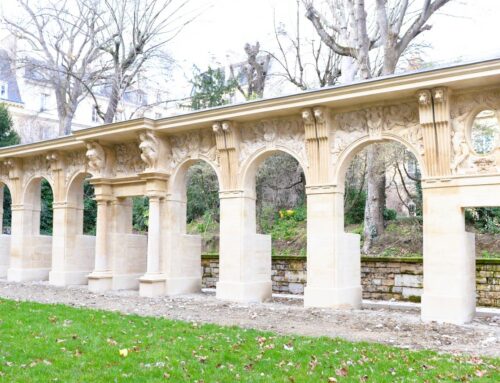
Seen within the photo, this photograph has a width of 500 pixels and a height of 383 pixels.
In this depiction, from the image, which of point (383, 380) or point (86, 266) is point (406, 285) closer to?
point (383, 380)

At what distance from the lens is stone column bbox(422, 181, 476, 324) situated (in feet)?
33.4

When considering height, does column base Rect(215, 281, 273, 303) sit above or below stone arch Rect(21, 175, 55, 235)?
below

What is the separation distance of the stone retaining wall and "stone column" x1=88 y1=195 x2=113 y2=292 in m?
4.60

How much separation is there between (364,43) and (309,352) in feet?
41.0

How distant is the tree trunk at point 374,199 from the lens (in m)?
17.3

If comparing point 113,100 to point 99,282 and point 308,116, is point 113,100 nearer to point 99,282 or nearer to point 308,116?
point 99,282

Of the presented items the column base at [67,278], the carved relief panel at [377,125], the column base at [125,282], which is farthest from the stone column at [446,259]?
the column base at [67,278]

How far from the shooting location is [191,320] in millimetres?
9758

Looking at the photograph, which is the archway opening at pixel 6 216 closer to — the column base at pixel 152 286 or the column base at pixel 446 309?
the column base at pixel 152 286

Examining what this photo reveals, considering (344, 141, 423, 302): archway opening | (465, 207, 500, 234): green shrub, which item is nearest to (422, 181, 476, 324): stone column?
(344, 141, 423, 302): archway opening

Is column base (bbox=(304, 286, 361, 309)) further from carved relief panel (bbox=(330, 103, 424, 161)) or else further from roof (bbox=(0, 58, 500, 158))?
roof (bbox=(0, 58, 500, 158))

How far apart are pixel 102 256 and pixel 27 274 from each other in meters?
4.49

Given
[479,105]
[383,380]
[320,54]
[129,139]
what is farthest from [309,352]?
[320,54]

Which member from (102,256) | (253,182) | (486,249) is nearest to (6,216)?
(102,256)
